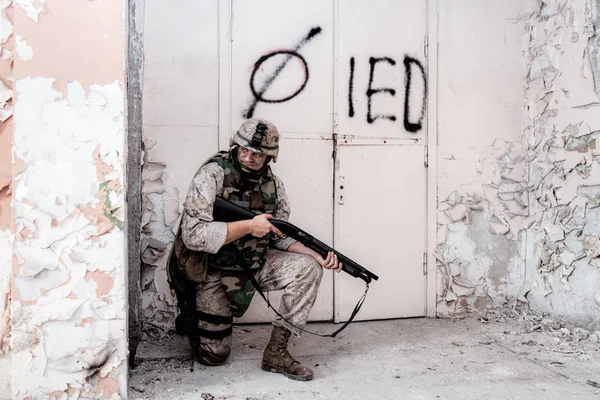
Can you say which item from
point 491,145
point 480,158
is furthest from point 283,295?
point 491,145

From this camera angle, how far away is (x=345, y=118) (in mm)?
3387

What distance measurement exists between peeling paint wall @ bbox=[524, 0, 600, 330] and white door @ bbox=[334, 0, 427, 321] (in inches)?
31.8

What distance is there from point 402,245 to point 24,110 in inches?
94.6

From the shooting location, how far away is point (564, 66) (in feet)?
11.0

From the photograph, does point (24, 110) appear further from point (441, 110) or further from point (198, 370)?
point (441, 110)

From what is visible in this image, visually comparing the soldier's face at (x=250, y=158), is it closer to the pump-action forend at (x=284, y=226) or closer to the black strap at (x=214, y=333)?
the pump-action forend at (x=284, y=226)

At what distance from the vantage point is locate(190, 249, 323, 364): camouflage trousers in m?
2.59

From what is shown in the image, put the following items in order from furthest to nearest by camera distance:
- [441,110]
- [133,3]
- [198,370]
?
[441,110] → [133,3] → [198,370]

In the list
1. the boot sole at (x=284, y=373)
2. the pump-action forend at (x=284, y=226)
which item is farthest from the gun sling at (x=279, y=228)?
the boot sole at (x=284, y=373)

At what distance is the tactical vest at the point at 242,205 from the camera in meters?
2.60

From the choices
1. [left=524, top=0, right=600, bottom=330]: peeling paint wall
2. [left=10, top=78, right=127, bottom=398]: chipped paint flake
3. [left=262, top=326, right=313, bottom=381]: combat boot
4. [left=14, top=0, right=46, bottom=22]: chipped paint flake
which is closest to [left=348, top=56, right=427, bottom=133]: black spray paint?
[left=524, top=0, right=600, bottom=330]: peeling paint wall

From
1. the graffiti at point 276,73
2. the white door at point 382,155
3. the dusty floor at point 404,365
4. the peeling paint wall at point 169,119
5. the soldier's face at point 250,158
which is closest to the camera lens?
the dusty floor at point 404,365

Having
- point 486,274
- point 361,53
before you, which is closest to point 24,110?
point 361,53

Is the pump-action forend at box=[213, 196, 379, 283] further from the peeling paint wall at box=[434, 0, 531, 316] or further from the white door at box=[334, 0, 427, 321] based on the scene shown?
the peeling paint wall at box=[434, 0, 531, 316]
